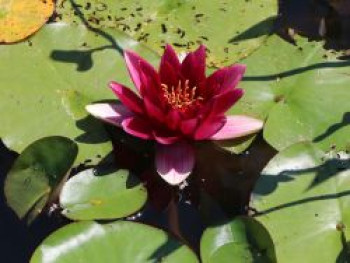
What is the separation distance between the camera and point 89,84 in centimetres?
231

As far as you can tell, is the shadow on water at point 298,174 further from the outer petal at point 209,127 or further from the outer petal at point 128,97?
the outer petal at point 128,97

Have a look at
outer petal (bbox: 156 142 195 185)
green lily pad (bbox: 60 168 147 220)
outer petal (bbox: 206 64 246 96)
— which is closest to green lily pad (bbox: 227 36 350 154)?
outer petal (bbox: 206 64 246 96)

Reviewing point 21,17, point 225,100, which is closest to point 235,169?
point 225,100

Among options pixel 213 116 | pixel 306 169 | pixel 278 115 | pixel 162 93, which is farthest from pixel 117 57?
pixel 306 169

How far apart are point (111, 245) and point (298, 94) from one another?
86 cm

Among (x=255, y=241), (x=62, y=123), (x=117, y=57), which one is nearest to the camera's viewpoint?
(x=255, y=241)

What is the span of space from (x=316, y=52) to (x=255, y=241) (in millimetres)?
853

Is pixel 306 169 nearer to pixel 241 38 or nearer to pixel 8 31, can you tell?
pixel 241 38

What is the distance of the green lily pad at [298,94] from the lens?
2.22 meters

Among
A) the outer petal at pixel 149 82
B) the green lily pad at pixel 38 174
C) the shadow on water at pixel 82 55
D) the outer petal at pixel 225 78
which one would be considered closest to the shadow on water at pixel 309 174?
the outer petal at pixel 225 78

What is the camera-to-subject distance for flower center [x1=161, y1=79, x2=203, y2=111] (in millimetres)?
2180

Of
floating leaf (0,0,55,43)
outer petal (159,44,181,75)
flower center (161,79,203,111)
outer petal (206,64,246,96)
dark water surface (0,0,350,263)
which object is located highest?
floating leaf (0,0,55,43)

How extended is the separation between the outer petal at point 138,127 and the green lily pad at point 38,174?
0.18 meters

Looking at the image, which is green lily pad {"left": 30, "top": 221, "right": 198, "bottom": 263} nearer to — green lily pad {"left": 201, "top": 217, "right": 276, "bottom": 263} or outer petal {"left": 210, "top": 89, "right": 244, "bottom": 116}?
green lily pad {"left": 201, "top": 217, "right": 276, "bottom": 263}
